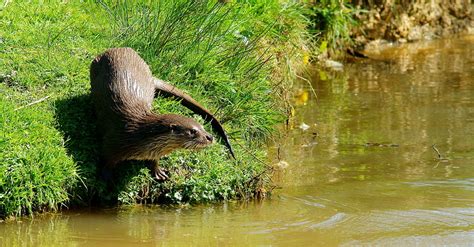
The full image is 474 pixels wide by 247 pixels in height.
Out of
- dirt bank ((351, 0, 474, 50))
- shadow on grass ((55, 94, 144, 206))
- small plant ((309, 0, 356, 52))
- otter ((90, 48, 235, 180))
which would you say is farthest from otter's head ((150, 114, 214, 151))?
dirt bank ((351, 0, 474, 50))

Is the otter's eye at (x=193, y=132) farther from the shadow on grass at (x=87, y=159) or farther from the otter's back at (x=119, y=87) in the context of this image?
the shadow on grass at (x=87, y=159)

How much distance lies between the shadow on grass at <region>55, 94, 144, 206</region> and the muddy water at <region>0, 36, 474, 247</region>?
0.39 ft

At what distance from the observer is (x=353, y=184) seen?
21.2ft

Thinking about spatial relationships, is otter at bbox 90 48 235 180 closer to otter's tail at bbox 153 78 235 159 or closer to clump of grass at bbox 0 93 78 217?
otter's tail at bbox 153 78 235 159

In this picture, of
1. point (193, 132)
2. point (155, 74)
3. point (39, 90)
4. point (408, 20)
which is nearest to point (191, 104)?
point (155, 74)

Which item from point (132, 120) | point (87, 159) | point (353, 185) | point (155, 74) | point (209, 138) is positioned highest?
point (155, 74)

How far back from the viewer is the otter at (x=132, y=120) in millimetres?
5727

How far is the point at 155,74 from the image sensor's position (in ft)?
21.4

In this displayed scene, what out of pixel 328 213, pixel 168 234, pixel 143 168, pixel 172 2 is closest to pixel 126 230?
pixel 168 234

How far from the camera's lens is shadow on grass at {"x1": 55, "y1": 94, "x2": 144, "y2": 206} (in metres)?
5.73

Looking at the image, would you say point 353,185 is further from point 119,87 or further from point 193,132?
point 119,87

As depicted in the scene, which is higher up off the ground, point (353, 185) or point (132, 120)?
point (132, 120)

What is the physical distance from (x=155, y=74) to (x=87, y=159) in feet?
3.03

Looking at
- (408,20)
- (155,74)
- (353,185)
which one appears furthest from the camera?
(408,20)
